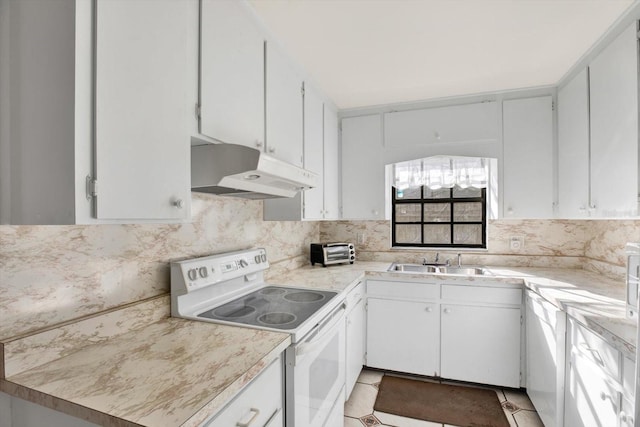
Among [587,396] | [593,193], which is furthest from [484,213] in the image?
[587,396]

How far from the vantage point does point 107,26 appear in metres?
0.84

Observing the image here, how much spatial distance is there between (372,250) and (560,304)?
5.54 ft

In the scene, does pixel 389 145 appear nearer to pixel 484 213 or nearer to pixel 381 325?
pixel 484 213

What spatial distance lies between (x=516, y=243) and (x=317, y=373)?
2.27 m

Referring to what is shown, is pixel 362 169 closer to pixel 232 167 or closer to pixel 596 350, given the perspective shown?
pixel 232 167

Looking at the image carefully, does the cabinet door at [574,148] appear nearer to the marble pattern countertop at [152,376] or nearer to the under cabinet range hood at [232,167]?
the under cabinet range hood at [232,167]

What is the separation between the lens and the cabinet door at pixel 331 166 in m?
2.65

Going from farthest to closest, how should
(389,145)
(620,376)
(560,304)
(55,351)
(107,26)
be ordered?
1. (389,145)
2. (560,304)
3. (620,376)
4. (55,351)
5. (107,26)

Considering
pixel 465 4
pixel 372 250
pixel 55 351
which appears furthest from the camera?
pixel 372 250

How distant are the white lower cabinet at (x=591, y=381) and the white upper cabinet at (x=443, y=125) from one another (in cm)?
162

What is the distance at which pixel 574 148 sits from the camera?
2.18 m

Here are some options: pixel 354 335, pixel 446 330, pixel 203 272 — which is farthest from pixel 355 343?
pixel 203 272

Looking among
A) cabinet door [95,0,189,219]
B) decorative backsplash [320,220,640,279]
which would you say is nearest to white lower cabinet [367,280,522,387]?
decorative backsplash [320,220,640,279]

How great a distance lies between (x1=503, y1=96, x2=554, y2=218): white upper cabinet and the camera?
248 cm
